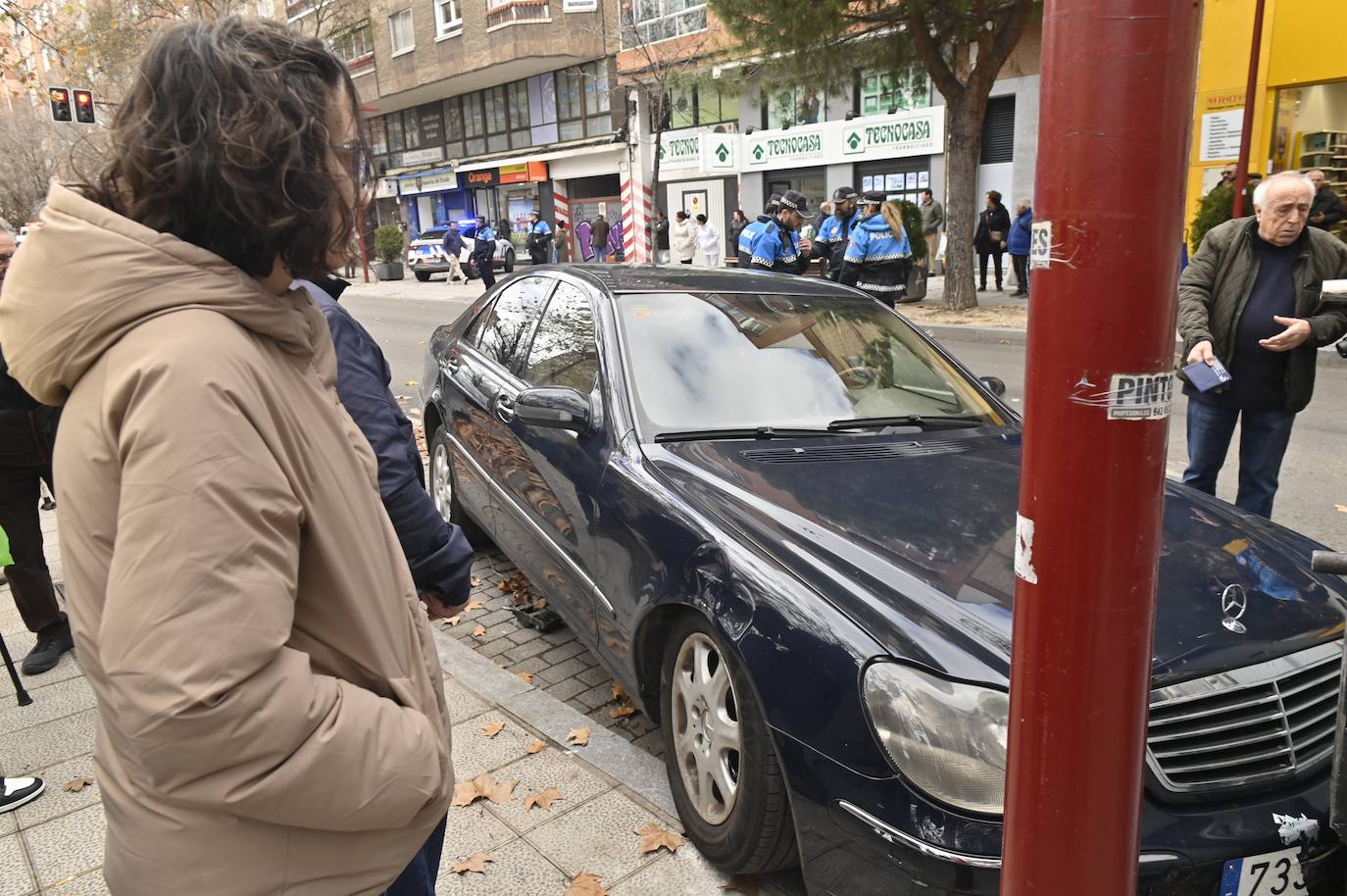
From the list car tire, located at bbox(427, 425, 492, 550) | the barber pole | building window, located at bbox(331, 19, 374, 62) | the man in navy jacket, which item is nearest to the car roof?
car tire, located at bbox(427, 425, 492, 550)

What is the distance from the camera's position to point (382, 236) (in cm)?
3006

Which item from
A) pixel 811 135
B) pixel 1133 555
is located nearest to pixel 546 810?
pixel 1133 555

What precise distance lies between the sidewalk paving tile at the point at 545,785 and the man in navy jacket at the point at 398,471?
3.48ft

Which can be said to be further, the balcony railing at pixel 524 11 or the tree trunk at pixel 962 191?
the balcony railing at pixel 524 11

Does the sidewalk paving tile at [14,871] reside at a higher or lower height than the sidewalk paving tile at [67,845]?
lower

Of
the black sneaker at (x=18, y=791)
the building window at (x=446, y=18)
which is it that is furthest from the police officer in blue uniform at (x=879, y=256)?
the building window at (x=446, y=18)

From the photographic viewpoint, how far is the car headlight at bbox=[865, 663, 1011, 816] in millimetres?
2025

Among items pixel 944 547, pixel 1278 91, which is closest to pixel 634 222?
pixel 1278 91

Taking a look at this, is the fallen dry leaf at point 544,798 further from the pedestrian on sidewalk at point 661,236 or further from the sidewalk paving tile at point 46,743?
the pedestrian on sidewalk at point 661,236

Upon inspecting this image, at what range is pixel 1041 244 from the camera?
125 centimetres

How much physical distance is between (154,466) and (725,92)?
18.1 m

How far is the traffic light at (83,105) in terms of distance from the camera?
17730 mm

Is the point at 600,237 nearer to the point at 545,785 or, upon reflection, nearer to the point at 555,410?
the point at 555,410

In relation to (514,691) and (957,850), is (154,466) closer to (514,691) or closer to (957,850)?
(957,850)
